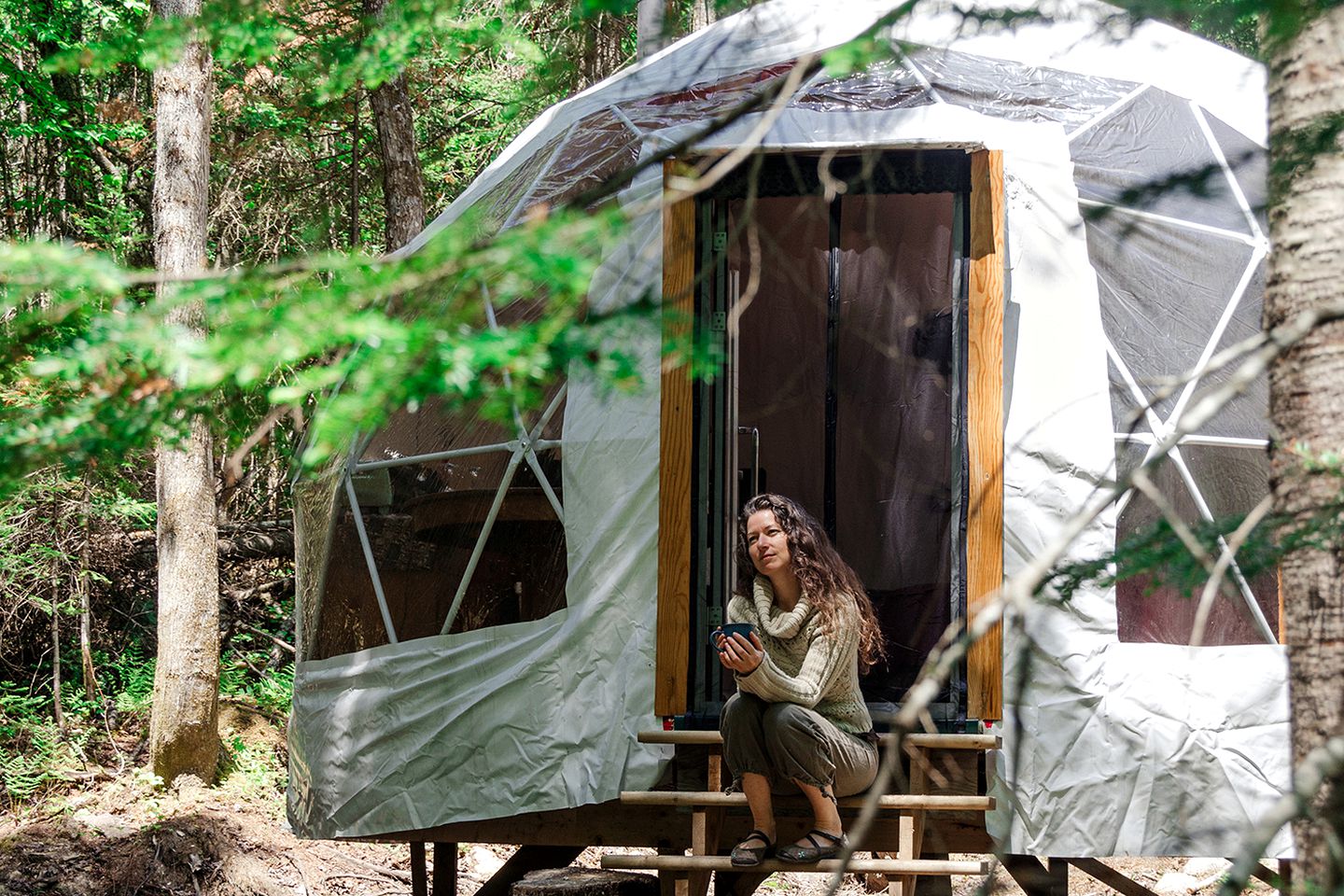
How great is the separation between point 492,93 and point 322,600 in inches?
300

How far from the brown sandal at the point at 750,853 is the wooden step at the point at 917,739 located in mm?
315

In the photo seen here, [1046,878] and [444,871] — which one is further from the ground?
[1046,878]

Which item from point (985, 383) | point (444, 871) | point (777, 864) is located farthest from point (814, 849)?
point (444, 871)

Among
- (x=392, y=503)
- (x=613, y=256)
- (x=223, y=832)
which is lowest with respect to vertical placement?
(x=223, y=832)

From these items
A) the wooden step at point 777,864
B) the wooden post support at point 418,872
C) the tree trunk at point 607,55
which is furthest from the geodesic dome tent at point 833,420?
the tree trunk at point 607,55

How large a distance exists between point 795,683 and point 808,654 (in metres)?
0.11

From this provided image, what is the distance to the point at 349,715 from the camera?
482 cm

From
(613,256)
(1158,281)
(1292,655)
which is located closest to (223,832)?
(613,256)

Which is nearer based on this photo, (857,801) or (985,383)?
(857,801)

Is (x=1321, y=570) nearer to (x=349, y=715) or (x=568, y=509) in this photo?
(x=568, y=509)

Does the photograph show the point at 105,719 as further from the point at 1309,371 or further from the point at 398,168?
the point at 1309,371

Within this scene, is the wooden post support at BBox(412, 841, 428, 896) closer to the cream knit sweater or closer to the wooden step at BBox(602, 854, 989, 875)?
the wooden step at BBox(602, 854, 989, 875)

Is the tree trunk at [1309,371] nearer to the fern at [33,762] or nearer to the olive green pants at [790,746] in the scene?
the olive green pants at [790,746]

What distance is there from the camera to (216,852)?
6.70 metres
